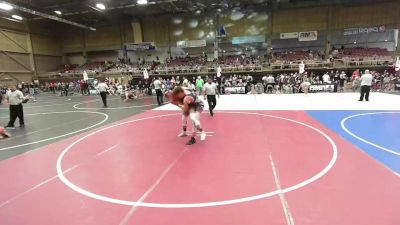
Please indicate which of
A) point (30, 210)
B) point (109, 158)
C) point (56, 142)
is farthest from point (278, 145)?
point (56, 142)

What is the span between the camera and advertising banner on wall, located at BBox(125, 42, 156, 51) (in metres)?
37.0

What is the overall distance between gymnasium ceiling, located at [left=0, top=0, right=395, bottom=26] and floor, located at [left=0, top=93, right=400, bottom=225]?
26.0 metres

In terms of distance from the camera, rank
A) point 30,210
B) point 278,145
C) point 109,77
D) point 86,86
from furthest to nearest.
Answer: point 109,77, point 86,86, point 278,145, point 30,210

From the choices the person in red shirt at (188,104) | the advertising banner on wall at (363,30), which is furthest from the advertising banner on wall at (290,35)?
the person in red shirt at (188,104)

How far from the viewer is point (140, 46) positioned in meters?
37.3

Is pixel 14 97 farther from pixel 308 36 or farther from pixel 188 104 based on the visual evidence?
pixel 308 36

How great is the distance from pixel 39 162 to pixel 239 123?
6.22 meters

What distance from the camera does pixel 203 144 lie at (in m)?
7.17

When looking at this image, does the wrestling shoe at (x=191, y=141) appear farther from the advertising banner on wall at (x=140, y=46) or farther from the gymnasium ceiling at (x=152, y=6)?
the advertising banner on wall at (x=140, y=46)

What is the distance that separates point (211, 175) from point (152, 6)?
3309 centimetres

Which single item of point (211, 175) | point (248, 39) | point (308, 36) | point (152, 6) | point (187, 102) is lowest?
point (211, 175)

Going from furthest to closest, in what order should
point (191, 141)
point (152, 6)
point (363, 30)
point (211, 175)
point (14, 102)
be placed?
point (152, 6), point (363, 30), point (14, 102), point (191, 141), point (211, 175)

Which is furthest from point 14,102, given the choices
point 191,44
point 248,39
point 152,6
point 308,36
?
point 308,36

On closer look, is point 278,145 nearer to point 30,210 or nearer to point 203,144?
point 203,144
